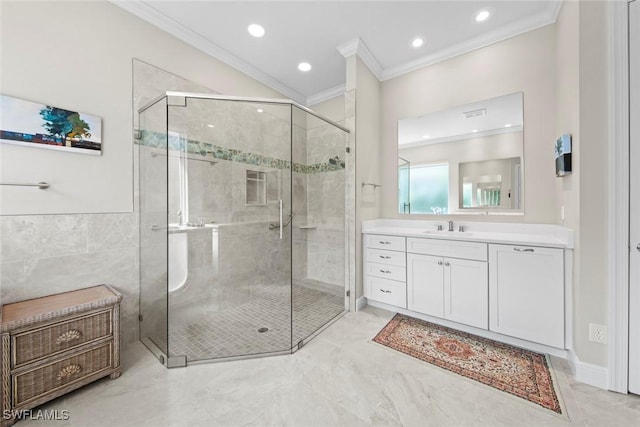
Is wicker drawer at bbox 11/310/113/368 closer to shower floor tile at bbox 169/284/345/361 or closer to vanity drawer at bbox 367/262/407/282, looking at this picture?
shower floor tile at bbox 169/284/345/361

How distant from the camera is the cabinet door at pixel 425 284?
2.34 m

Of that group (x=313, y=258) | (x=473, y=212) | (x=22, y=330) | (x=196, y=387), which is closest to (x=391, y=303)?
(x=313, y=258)

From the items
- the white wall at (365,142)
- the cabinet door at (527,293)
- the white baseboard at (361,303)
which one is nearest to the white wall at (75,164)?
the white wall at (365,142)

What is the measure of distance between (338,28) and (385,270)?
8.26 feet

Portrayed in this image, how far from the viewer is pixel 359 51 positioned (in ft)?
8.94

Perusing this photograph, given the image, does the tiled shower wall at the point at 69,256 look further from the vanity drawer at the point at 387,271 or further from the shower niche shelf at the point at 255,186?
the vanity drawer at the point at 387,271

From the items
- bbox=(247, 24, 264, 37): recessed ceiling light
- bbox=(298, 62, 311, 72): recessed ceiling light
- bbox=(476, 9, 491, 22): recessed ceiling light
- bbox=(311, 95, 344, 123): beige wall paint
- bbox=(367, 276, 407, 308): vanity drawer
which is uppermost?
bbox=(298, 62, 311, 72): recessed ceiling light

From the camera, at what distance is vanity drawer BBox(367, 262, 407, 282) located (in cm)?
257

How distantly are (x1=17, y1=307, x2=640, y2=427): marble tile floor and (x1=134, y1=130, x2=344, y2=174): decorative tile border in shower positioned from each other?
5.73ft

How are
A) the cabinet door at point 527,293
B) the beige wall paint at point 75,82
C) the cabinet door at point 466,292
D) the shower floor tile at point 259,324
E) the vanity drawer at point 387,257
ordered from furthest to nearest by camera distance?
the vanity drawer at point 387,257, the cabinet door at point 466,292, the shower floor tile at point 259,324, the cabinet door at point 527,293, the beige wall paint at point 75,82

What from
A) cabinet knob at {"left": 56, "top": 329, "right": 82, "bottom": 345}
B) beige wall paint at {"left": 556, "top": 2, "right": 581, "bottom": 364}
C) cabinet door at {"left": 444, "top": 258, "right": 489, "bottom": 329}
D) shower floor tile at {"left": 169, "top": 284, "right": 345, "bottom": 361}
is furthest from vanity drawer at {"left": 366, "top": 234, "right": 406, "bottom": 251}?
cabinet knob at {"left": 56, "top": 329, "right": 82, "bottom": 345}

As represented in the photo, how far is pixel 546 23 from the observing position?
2254 mm

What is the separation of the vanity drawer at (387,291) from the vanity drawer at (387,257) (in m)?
0.20

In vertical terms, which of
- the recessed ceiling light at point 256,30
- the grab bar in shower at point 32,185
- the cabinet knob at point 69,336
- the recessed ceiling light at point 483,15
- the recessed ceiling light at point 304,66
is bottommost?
the cabinet knob at point 69,336
